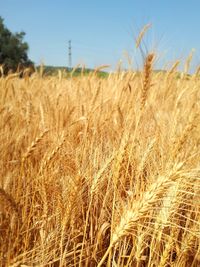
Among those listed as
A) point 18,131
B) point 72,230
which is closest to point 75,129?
point 18,131

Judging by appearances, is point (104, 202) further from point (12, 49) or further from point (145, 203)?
point (12, 49)

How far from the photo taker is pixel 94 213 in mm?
1111

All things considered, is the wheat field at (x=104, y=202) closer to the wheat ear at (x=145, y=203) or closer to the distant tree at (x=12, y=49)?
the wheat ear at (x=145, y=203)

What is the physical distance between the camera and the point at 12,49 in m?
22.7

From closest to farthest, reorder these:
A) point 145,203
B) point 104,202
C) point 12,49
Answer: point 145,203 < point 104,202 < point 12,49

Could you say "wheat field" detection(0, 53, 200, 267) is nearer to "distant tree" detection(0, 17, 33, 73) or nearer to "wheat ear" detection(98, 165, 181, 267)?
"wheat ear" detection(98, 165, 181, 267)

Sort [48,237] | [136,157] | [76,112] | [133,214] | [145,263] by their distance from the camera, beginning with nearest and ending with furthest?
[133,214]
[48,237]
[145,263]
[136,157]
[76,112]

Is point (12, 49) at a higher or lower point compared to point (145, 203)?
higher

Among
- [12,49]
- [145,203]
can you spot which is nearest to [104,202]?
[145,203]

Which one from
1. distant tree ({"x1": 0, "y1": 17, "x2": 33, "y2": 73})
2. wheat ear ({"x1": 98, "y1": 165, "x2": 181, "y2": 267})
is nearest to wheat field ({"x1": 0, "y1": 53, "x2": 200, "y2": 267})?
→ wheat ear ({"x1": 98, "y1": 165, "x2": 181, "y2": 267})

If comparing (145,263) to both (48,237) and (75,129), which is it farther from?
(75,129)

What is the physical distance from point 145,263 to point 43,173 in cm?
48

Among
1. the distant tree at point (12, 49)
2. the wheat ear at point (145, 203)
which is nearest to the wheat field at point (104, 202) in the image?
the wheat ear at point (145, 203)

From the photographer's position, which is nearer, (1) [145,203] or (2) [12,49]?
(1) [145,203]
